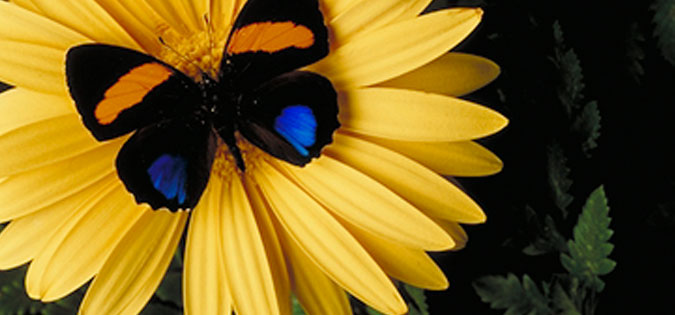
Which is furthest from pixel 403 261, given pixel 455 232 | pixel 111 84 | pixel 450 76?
pixel 111 84

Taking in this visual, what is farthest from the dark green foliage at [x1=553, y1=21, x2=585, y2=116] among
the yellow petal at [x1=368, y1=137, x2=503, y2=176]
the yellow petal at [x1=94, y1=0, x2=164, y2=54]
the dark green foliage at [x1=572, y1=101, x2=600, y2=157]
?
the yellow petal at [x1=94, y1=0, x2=164, y2=54]

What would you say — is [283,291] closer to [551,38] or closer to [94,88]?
[94,88]

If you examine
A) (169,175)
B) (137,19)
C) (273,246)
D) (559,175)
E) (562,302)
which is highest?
(137,19)

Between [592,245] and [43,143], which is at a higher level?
[43,143]

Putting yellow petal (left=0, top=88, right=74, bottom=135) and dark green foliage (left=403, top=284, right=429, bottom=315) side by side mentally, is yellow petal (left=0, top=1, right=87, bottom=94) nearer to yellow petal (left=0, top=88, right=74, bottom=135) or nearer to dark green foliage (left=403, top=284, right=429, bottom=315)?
yellow petal (left=0, top=88, right=74, bottom=135)

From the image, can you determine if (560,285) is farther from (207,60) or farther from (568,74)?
(207,60)

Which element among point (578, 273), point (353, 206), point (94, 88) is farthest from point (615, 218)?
point (94, 88)

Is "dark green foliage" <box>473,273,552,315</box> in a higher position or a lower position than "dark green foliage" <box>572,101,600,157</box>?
lower
